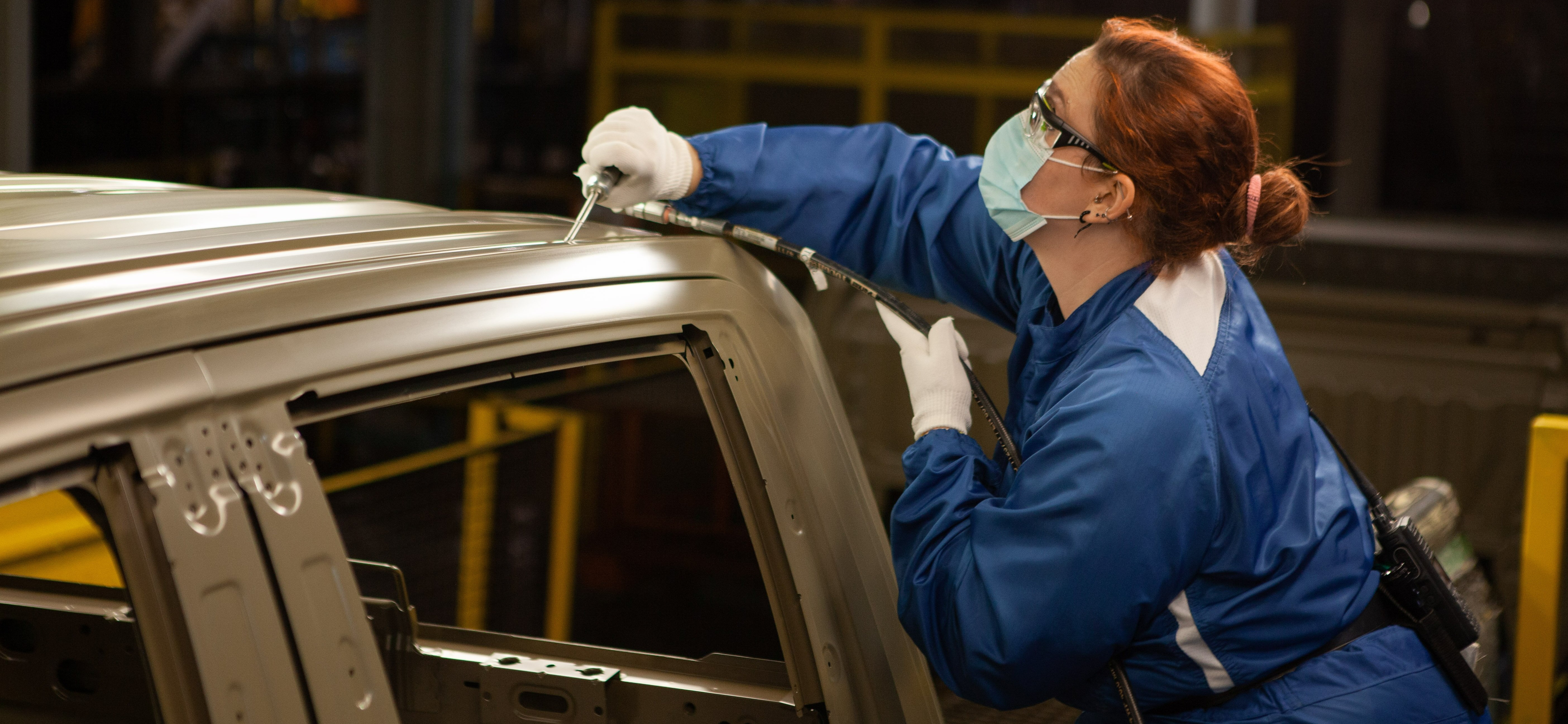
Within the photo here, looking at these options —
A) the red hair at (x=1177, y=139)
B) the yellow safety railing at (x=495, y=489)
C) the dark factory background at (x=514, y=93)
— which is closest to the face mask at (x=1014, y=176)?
the red hair at (x=1177, y=139)

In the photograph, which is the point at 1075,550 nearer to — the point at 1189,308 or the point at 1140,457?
the point at 1140,457

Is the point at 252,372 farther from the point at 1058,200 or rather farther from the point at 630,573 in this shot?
the point at 630,573

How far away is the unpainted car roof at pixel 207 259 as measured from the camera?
935mm

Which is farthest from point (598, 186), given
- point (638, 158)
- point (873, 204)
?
point (873, 204)

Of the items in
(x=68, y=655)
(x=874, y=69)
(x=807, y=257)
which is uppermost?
(x=874, y=69)

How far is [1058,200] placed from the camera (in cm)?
179

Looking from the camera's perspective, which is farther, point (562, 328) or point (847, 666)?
point (847, 666)

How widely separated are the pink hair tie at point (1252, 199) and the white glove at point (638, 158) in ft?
2.70

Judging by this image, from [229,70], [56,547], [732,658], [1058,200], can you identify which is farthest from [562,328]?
[229,70]

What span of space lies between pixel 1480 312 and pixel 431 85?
5.59 meters

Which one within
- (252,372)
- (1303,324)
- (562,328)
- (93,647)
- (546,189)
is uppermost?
(546,189)

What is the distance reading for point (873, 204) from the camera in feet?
7.05

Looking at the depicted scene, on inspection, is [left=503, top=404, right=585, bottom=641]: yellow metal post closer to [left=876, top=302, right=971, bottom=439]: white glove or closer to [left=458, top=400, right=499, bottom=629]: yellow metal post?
[left=458, top=400, right=499, bottom=629]: yellow metal post

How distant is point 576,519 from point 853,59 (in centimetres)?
477
